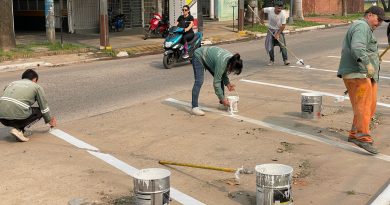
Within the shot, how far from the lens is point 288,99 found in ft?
33.2

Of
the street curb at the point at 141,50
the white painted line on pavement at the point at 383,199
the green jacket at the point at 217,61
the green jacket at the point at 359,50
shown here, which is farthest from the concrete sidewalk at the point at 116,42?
the white painted line on pavement at the point at 383,199

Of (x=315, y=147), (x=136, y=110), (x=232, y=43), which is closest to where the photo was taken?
(x=315, y=147)

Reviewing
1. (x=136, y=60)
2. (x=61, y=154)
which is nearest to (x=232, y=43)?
(x=136, y=60)

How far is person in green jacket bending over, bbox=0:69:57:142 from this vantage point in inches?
280

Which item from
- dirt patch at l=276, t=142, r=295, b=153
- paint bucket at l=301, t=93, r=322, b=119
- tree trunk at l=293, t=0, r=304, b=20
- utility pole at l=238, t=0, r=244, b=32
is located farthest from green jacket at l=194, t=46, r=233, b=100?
tree trunk at l=293, t=0, r=304, b=20

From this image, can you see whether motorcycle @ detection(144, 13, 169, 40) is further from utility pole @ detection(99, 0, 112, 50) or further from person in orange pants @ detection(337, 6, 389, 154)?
person in orange pants @ detection(337, 6, 389, 154)

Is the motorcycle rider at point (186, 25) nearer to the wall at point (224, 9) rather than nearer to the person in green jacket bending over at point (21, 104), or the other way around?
the person in green jacket bending over at point (21, 104)

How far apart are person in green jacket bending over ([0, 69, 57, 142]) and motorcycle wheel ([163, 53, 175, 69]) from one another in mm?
6857

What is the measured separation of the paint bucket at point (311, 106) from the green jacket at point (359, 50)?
1.47 metres

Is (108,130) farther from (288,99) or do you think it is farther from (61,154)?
(288,99)

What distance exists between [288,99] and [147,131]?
3470mm

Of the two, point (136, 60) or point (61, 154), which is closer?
point (61, 154)

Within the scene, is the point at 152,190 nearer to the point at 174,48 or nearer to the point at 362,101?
the point at 362,101

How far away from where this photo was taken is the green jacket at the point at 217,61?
8.02 metres
